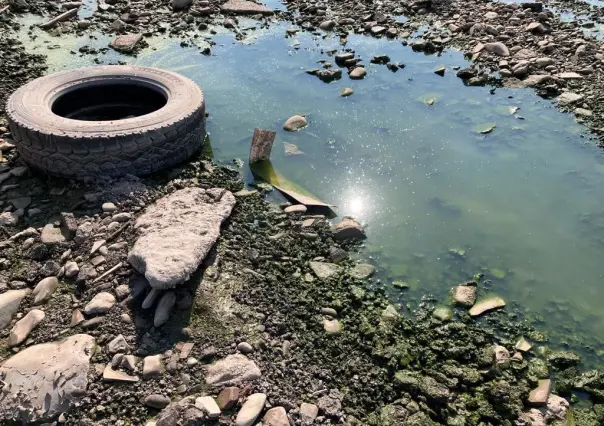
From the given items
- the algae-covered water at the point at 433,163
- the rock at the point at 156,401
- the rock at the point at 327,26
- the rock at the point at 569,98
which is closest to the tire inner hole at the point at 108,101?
the algae-covered water at the point at 433,163

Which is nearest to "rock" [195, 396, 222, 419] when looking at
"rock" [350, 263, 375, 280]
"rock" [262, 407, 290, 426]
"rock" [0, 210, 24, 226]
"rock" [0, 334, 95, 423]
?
"rock" [262, 407, 290, 426]

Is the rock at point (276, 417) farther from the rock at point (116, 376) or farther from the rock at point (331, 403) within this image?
the rock at point (116, 376)

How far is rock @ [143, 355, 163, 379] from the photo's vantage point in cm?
406

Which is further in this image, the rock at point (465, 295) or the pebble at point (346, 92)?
the pebble at point (346, 92)

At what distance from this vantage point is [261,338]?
450 cm

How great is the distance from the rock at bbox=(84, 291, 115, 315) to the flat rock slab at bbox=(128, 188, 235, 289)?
1.22ft

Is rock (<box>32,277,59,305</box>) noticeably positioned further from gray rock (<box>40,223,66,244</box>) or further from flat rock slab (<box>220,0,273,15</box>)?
flat rock slab (<box>220,0,273,15</box>)

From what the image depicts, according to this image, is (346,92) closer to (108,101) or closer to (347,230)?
(347,230)

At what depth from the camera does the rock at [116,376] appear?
3984 mm

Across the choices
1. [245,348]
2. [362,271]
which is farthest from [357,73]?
[245,348]

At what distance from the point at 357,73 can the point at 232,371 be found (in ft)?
23.2

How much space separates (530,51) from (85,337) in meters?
10.0

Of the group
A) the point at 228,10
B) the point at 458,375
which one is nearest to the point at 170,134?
the point at 458,375

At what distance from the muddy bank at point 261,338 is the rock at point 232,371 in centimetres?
1
